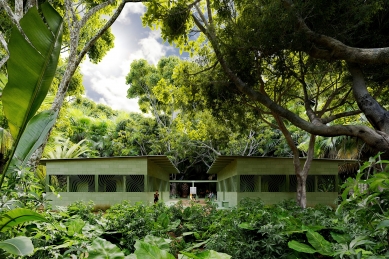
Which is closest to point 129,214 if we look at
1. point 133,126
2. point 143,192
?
point 143,192

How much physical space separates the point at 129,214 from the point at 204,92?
7.14 meters

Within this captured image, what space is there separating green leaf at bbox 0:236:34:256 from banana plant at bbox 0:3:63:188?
55 cm

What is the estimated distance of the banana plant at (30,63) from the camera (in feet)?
5.35

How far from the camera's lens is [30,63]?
169 centimetres

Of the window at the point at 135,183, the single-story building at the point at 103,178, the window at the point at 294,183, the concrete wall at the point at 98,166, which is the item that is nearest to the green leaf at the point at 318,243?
the single-story building at the point at 103,178

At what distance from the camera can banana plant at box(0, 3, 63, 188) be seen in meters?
1.63

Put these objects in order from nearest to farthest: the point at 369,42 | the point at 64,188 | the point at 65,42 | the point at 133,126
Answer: the point at 369,42
the point at 65,42
the point at 64,188
the point at 133,126

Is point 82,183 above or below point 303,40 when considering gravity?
below

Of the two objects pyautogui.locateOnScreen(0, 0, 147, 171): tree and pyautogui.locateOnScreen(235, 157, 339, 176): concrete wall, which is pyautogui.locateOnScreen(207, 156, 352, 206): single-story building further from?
pyautogui.locateOnScreen(0, 0, 147, 171): tree

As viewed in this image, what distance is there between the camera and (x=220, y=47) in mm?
9906

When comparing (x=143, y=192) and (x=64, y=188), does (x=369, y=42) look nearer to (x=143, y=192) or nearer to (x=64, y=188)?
(x=143, y=192)

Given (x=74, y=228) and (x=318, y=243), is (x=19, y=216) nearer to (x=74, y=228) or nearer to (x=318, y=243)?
(x=74, y=228)

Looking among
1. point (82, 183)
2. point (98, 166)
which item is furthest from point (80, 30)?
point (82, 183)

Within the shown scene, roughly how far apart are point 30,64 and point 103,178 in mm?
14787
